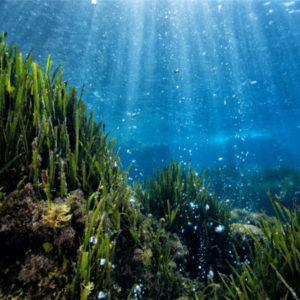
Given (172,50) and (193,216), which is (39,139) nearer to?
(193,216)

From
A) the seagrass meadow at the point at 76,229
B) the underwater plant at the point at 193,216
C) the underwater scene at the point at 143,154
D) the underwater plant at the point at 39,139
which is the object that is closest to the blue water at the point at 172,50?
the underwater scene at the point at 143,154

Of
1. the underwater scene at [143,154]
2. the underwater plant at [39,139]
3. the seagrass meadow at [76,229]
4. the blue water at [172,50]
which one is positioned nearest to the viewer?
the seagrass meadow at [76,229]

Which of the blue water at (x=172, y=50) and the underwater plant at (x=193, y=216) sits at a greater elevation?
the blue water at (x=172, y=50)

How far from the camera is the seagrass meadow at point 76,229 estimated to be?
166cm

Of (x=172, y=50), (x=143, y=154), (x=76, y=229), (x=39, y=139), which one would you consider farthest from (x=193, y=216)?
(x=143, y=154)

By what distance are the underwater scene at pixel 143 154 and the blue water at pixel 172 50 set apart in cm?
13

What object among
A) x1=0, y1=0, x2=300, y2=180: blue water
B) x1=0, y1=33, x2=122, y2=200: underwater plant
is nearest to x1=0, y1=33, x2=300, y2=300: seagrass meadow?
x1=0, y1=33, x2=122, y2=200: underwater plant

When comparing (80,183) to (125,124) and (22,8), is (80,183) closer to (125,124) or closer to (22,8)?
(22,8)

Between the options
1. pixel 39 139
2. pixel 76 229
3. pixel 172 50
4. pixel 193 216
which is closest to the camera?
pixel 76 229

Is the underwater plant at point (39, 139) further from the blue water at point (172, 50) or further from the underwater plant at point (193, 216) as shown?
the blue water at point (172, 50)

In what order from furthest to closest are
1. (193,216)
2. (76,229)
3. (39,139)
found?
(193,216)
(39,139)
(76,229)

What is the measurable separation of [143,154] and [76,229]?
34593 millimetres

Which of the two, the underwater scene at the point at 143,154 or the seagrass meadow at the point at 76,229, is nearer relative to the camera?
the seagrass meadow at the point at 76,229

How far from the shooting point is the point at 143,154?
36.7m
